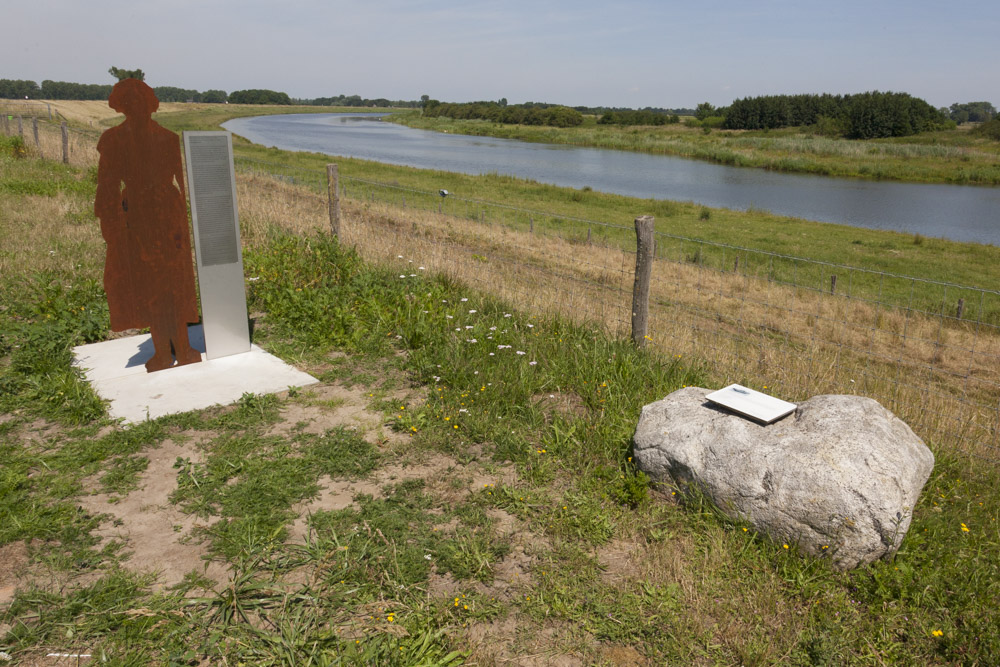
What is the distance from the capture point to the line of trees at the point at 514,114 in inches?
4183

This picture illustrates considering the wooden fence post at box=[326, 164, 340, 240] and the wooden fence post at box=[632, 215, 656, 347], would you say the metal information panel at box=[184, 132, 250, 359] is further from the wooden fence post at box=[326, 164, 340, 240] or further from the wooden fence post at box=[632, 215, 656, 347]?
the wooden fence post at box=[632, 215, 656, 347]

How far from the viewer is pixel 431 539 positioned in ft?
12.0

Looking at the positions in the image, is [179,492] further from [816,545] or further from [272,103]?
[272,103]

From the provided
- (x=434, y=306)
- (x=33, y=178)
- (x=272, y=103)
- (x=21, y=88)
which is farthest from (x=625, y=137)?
(x=272, y=103)

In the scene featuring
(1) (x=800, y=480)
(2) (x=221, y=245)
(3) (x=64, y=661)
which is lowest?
(3) (x=64, y=661)

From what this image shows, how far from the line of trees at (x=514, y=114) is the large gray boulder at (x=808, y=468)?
105m

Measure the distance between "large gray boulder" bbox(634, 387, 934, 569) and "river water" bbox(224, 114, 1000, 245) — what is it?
86.5 ft

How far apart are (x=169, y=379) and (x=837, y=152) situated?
6193 centimetres

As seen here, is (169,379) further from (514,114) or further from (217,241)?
(514,114)

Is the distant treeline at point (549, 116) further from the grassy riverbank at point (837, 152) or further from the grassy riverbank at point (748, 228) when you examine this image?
the grassy riverbank at point (748, 228)

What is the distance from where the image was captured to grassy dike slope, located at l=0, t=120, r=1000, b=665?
2963mm

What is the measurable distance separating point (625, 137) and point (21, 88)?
104307mm

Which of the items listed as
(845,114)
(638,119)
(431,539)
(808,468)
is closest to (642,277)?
(808,468)

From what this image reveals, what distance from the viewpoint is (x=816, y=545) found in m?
3.44
